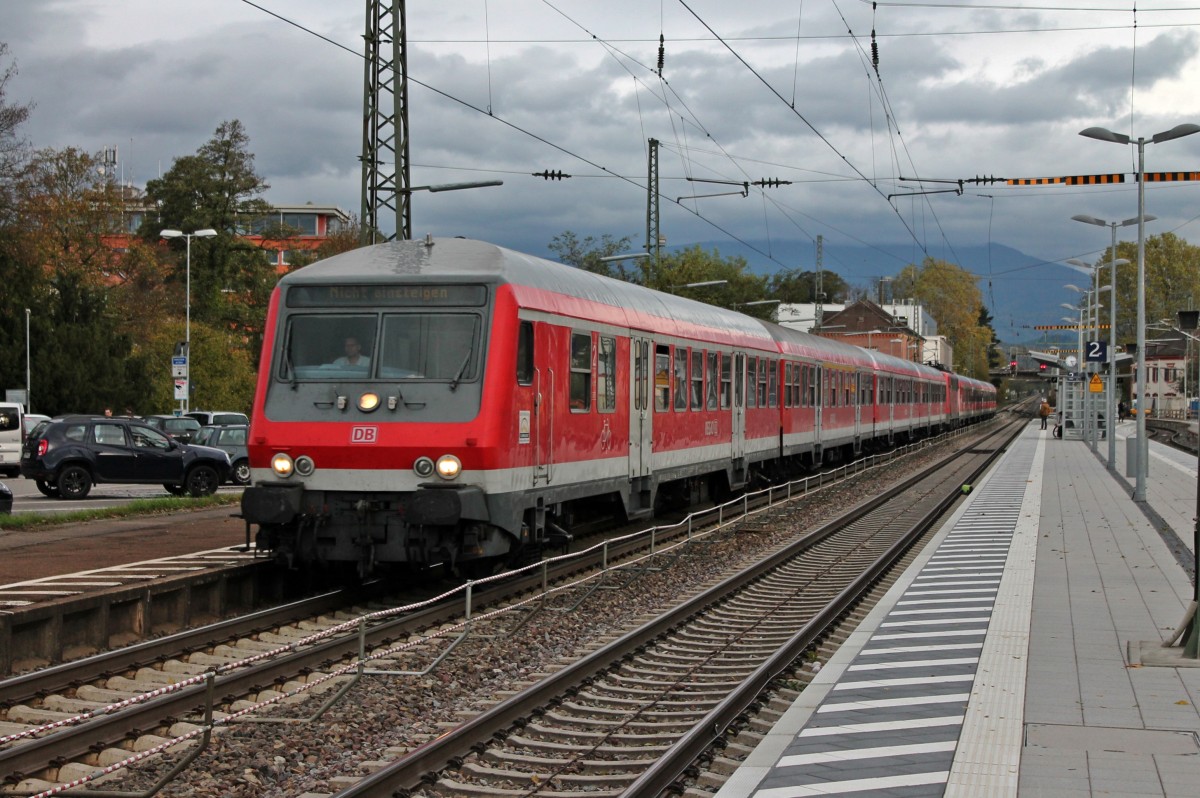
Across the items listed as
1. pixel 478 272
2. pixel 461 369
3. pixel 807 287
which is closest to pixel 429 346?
pixel 461 369

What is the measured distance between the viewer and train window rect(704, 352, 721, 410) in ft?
68.7

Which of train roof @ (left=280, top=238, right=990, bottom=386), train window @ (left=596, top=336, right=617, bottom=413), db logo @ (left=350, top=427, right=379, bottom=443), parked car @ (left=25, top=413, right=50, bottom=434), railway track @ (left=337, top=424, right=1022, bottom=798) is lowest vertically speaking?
railway track @ (left=337, top=424, right=1022, bottom=798)

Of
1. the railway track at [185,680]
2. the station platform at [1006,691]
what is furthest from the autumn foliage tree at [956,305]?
the railway track at [185,680]

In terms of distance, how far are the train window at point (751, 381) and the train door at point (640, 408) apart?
650 centimetres

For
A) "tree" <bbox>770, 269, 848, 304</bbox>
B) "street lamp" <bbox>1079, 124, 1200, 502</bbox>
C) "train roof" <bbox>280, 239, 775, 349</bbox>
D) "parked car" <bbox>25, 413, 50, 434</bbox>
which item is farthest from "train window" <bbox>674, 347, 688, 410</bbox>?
"tree" <bbox>770, 269, 848, 304</bbox>

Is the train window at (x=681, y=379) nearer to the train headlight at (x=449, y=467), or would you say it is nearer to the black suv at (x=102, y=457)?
the train headlight at (x=449, y=467)

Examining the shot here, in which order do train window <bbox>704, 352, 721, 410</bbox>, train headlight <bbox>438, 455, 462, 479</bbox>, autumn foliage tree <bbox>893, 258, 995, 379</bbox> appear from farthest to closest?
autumn foliage tree <bbox>893, 258, 995, 379</bbox>, train window <bbox>704, 352, 721, 410</bbox>, train headlight <bbox>438, 455, 462, 479</bbox>

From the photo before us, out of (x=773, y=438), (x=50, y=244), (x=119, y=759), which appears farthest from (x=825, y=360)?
(x=50, y=244)

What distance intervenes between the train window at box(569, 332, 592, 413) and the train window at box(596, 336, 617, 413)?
12.7 inches

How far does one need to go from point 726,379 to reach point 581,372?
25.5 feet

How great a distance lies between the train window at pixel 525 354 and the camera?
12.8 metres

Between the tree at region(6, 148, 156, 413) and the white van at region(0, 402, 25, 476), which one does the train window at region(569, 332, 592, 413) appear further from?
the tree at region(6, 148, 156, 413)

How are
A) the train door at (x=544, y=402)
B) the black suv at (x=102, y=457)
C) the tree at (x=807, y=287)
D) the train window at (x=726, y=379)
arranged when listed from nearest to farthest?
the train door at (x=544, y=402) → the train window at (x=726, y=379) → the black suv at (x=102, y=457) → the tree at (x=807, y=287)

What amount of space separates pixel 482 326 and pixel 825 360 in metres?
21.2
